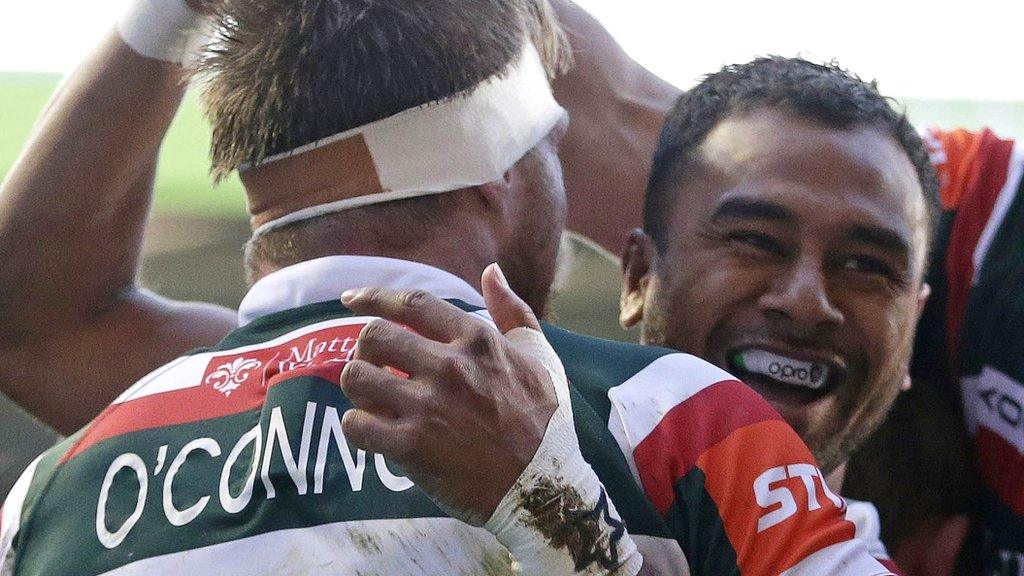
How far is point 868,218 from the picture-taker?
2.22 meters

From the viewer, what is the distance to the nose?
2.18 meters

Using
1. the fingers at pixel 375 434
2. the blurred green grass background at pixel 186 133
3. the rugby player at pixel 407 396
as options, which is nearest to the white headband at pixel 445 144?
the rugby player at pixel 407 396

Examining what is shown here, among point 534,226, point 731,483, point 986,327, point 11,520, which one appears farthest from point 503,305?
point 986,327

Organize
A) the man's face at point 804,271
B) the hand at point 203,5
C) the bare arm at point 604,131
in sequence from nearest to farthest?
the hand at point 203,5
the man's face at point 804,271
the bare arm at point 604,131

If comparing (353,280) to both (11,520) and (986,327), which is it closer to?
(11,520)

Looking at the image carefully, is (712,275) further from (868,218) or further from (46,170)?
(46,170)

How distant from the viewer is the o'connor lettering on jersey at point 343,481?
136 centimetres

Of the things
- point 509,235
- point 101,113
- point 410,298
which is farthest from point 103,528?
point 101,113

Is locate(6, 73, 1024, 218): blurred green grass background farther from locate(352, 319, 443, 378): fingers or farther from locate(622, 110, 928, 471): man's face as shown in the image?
locate(352, 319, 443, 378): fingers

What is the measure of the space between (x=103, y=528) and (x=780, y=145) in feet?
4.62

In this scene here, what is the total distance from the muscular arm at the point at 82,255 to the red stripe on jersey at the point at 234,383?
3.10 ft

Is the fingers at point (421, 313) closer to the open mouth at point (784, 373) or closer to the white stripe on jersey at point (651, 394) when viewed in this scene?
the white stripe on jersey at point (651, 394)

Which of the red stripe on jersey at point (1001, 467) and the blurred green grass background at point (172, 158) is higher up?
the red stripe on jersey at point (1001, 467)

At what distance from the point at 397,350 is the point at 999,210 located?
223cm
